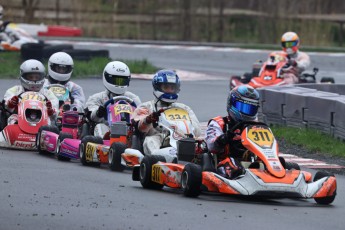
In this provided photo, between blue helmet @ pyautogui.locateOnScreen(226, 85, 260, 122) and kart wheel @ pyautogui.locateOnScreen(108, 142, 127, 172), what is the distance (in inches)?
74.2

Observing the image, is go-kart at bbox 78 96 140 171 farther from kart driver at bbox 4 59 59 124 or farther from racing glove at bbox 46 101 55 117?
kart driver at bbox 4 59 59 124

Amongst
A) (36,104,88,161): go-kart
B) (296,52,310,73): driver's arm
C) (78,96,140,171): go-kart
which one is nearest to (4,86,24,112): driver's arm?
(36,104,88,161): go-kart

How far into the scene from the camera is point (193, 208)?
925 cm

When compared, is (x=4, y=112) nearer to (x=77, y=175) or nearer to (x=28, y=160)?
(x=28, y=160)

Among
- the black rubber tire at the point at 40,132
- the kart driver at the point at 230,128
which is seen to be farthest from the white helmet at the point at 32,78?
the kart driver at the point at 230,128

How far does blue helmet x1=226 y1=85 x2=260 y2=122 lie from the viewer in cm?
1057

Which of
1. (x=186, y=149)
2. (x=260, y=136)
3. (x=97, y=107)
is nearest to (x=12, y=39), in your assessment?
(x=97, y=107)

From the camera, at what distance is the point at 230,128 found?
10641mm

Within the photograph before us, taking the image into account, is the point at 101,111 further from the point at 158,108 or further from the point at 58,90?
the point at 58,90

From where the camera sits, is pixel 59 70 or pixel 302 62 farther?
pixel 302 62

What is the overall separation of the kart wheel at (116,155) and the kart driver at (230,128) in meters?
1.64

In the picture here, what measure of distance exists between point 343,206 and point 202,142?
63.5 inches

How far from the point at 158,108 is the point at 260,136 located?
240 centimetres

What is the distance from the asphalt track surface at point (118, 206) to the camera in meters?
8.28
